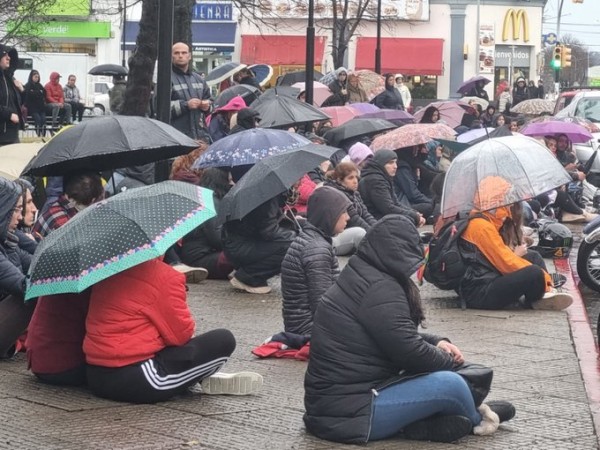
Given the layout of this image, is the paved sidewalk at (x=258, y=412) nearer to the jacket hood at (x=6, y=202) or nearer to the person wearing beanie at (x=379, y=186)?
the jacket hood at (x=6, y=202)

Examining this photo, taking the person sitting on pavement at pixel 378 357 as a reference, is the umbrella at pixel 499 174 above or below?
above

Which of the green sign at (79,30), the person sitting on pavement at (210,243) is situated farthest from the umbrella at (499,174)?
the green sign at (79,30)

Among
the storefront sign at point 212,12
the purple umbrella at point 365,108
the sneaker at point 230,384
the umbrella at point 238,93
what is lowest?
the sneaker at point 230,384

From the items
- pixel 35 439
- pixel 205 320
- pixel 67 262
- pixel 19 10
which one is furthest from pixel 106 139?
pixel 19 10

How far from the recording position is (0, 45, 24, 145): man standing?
15492mm

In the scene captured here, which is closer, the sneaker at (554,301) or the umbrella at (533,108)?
the sneaker at (554,301)

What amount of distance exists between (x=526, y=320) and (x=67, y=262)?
5.08 metres

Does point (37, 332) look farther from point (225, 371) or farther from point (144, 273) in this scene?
point (225, 371)

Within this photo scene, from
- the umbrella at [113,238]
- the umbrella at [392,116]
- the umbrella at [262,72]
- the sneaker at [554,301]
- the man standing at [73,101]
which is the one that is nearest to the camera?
the umbrella at [113,238]

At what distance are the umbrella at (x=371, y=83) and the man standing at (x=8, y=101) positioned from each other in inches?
470

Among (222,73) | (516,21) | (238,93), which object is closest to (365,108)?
(222,73)

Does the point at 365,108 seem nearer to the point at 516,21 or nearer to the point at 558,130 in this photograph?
the point at 558,130

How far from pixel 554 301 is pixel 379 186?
398 centimetres

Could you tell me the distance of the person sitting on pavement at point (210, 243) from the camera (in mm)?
12734
